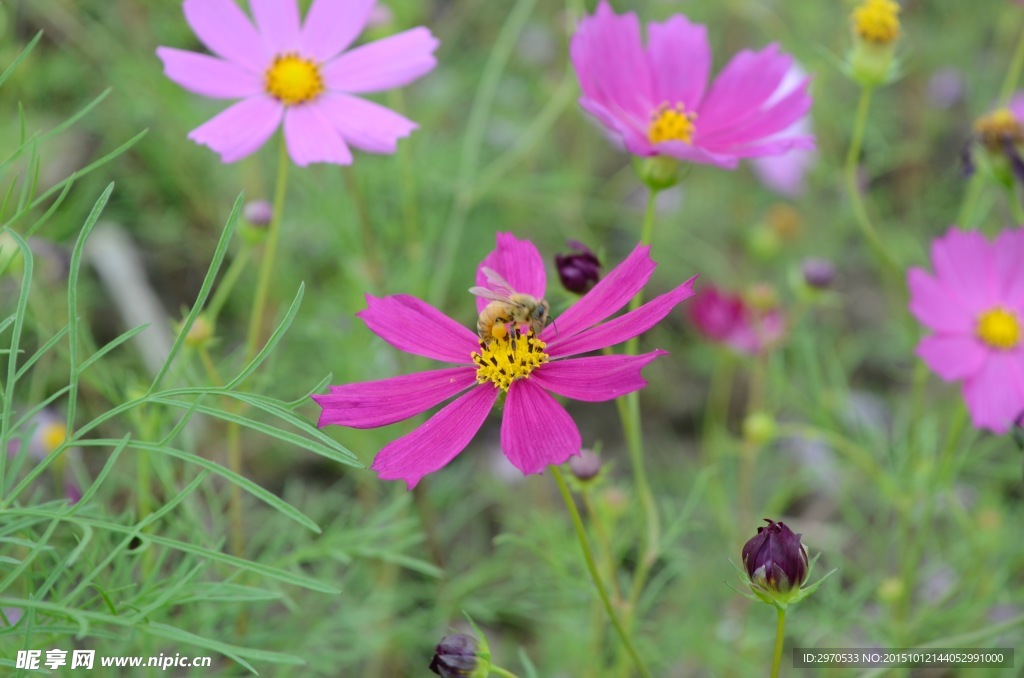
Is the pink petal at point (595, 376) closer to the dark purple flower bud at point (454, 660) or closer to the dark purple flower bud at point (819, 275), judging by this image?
the dark purple flower bud at point (454, 660)

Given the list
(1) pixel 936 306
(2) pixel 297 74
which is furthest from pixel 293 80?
(1) pixel 936 306

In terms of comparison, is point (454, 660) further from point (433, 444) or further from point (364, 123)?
point (364, 123)

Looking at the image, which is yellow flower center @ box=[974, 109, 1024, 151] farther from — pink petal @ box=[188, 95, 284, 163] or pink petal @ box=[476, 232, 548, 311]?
pink petal @ box=[188, 95, 284, 163]

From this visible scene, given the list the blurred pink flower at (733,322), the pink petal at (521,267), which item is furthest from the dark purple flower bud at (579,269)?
the blurred pink flower at (733,322)

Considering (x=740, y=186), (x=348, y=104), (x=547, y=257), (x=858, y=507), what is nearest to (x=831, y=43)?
(x=740, y=186)

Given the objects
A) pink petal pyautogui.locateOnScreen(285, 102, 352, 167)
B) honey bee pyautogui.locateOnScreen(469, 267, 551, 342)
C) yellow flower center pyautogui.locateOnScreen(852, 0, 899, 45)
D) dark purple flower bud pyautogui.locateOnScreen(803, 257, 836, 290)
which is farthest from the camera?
dark purple flower bud pyautogui.locateOnScreen(803, 257, 836, 290)

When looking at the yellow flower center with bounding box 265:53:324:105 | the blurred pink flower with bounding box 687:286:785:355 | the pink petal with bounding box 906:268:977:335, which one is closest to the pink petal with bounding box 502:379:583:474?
the yellow flower center with bounding box 265:53:324:105
